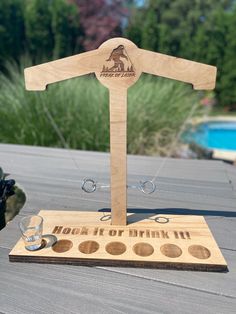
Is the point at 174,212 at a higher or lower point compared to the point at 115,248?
higher

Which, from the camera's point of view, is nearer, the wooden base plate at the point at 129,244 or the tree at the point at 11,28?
the wooden base plate at the point at 129,244

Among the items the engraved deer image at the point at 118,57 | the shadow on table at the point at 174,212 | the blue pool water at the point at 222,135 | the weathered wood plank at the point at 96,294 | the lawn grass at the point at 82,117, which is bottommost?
the weathered wood plank at the point at 96,294

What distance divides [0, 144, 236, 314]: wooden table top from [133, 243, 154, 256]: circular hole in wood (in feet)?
0.11

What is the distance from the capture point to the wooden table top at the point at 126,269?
0.46 metres

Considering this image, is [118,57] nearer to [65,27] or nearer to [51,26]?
[65,27]

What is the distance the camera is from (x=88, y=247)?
0.58m

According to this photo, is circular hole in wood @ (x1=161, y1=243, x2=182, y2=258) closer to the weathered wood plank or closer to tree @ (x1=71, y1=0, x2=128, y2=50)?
the weathered wood plank

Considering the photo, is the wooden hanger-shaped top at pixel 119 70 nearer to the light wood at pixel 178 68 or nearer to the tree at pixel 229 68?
the light wood at pixel 178 68

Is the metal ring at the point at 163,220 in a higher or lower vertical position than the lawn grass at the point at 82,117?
lower

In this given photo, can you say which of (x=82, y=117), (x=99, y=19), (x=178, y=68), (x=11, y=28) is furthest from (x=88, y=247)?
(x=99, y=19)

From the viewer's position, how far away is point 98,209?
2.62 feet

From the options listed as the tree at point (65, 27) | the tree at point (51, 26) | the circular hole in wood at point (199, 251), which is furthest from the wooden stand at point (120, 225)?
the tree at point (51, 26)

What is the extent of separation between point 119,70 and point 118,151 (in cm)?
17

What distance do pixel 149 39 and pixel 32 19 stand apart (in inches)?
136
